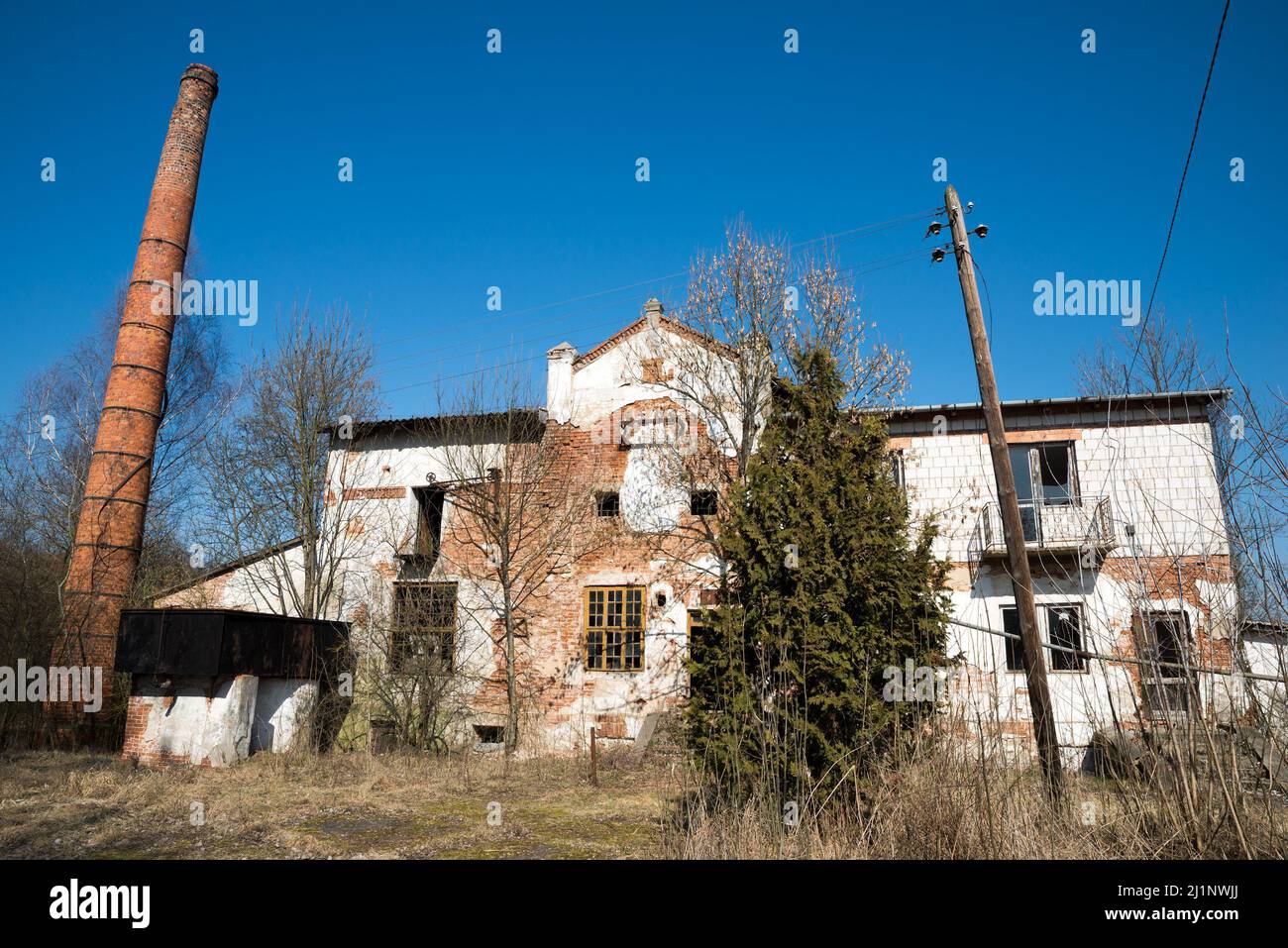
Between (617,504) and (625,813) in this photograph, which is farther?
(617,504)

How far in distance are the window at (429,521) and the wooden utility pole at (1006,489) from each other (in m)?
13.7

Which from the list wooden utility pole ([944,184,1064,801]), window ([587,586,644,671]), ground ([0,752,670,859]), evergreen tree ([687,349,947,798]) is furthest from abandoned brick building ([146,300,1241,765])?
evergreen tree ([687,349,947,798])

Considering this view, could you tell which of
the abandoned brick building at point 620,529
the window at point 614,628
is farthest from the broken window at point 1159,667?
the window at point 614,628

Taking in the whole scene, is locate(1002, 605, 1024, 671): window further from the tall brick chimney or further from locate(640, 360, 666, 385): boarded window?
the tall brick chimney

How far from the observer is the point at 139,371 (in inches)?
723

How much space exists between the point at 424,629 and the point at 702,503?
7108 millimetres

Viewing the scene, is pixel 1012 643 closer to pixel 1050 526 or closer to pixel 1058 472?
pixel 1050 526

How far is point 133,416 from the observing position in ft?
59.3

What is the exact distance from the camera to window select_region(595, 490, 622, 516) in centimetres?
1986

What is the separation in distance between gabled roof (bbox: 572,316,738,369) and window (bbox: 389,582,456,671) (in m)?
6.85

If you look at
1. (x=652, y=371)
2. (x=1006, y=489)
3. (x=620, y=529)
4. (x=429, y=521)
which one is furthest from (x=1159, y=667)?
(x=429, y=521)

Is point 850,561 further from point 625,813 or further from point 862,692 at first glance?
point 625,813
